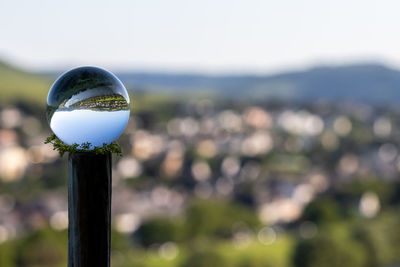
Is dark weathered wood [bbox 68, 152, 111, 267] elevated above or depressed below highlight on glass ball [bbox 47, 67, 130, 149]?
below

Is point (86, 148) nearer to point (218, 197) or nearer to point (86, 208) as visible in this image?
point (86, 208)

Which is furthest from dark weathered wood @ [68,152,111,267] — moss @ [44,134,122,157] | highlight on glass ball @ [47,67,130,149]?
highlight on glass ball @ [47,67,130,149]

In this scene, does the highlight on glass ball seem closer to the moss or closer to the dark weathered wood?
the moss

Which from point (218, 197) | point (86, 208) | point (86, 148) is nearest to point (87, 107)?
point (86, 148)

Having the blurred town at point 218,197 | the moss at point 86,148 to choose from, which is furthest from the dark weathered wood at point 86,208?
the blurred town at point 218,197

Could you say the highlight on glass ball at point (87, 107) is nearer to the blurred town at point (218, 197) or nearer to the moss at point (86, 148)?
the moss at point (86, 148)

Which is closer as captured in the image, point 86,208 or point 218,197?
point 86,208

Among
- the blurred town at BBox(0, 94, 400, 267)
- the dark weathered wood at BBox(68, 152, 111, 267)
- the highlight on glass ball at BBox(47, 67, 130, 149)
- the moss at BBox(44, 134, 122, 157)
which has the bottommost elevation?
the dark weathered wood at BBox(68, 152, 111, 267)

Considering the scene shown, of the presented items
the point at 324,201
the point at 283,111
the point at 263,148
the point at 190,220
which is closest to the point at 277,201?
the point at 324,201
